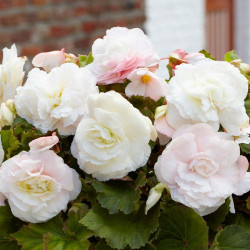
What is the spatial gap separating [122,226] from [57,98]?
192 mm

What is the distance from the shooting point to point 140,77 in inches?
36.4

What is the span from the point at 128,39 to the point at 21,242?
324 millimetres

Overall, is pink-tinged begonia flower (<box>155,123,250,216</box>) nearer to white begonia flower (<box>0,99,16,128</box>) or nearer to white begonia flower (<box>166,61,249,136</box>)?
white begonia flower (<box>166,61,249,136</box>)

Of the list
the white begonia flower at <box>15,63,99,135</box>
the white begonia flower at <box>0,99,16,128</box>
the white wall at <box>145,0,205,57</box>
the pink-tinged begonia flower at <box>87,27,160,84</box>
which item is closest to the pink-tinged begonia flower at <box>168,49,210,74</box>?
the pink-tinged begonia flower at <box>87,27,160,84</box>

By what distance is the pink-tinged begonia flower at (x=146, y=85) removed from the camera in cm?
92

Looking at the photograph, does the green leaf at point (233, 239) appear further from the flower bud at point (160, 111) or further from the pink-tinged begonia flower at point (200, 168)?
the flower bud at point (160, 111)

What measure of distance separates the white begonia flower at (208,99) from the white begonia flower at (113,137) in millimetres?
48

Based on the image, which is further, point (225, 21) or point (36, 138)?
point (225, 21)

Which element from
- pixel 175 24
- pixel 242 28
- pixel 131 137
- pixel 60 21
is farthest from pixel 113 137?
A: pixel 242 28

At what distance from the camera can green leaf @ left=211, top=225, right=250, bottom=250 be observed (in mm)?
838

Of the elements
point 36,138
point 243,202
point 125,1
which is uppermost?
point 36,138

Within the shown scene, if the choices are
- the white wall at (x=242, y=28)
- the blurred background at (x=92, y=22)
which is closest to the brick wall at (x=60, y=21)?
the blurred background at (x=92, y=22)

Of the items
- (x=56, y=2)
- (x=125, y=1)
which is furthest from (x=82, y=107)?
(x=125, y=1)

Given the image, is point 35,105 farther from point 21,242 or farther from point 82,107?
point 21,242
